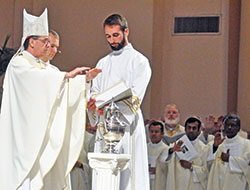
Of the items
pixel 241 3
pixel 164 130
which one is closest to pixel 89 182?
pixel 164 130

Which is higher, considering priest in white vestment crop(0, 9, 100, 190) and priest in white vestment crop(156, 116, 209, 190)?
priest in white vestment crop(0, 9, 100, 190)

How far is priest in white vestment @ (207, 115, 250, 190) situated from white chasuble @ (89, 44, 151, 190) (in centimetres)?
286

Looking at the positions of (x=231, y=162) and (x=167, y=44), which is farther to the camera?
(x=167, y=44)

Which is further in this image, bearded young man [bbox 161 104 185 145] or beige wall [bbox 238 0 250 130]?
beige wall [bbox 238 0 250 130]

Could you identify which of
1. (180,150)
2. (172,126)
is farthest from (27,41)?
(172,126)

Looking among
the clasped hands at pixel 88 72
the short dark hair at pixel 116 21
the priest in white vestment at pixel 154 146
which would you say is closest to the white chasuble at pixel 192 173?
the priest in white vestment at pixel 154 146


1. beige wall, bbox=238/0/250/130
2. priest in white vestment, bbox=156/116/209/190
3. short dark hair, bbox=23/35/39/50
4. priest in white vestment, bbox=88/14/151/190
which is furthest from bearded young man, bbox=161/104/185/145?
short dark hair, bbox=23/35/39/50

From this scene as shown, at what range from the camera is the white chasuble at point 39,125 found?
20.3 ft

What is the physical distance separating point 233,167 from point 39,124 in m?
3.83

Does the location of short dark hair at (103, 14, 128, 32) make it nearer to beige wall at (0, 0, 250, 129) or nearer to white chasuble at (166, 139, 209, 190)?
white chasuble at (166, 139, 209, 190)

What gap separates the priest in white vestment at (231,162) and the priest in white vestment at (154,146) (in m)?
0.98

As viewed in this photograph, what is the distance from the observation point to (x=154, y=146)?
10.2 metres

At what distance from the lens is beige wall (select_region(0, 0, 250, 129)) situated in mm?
12781

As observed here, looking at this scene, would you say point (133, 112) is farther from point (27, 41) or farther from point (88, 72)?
point (27, 41)
